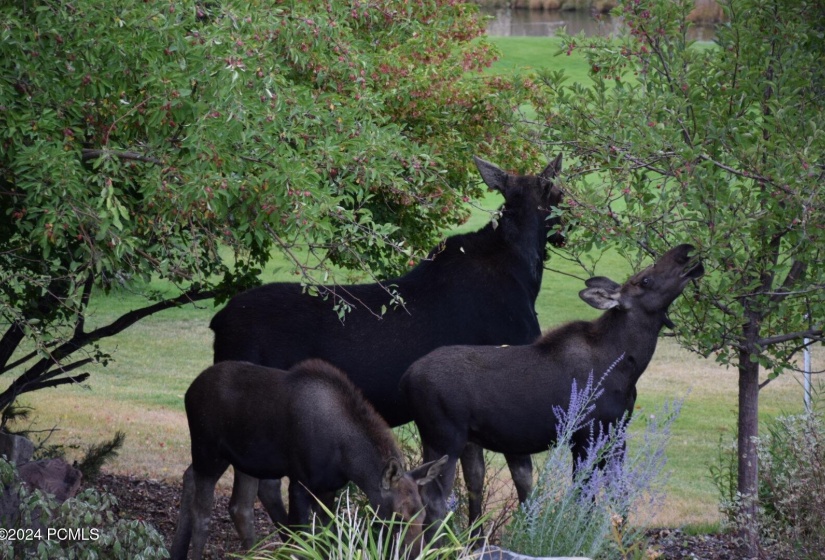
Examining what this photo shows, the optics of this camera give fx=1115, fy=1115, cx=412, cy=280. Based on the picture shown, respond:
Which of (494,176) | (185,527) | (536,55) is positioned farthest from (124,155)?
(536,55)

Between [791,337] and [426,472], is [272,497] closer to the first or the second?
[426,472]

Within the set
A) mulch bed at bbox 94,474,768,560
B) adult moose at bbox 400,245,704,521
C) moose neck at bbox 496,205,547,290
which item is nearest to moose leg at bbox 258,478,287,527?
mulch bed at bbox 94,474,768,560

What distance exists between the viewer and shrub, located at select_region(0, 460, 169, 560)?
5.84 metres

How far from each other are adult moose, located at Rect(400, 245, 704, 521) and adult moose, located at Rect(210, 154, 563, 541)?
0.68 m

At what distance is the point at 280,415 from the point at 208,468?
0.81 meters

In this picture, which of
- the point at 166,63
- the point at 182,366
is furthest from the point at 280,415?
the point at 182,366

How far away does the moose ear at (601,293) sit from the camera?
6746 mm

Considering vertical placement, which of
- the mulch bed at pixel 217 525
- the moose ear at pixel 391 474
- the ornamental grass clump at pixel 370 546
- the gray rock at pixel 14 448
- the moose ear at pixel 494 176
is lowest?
the mulch bed at pixel 217 525

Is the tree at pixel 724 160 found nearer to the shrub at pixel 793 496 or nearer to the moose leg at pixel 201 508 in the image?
the shrub at pixel 793 496

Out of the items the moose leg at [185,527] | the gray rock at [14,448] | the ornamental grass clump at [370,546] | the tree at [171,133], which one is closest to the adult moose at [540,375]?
the ornamental grass clump at [370,546]

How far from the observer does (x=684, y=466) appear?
13.8m

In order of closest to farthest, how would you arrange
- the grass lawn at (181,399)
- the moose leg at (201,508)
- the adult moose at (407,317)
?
the moose leg at (201,508) < the adult moose at (407,317) < the grass lawn at (181,399)

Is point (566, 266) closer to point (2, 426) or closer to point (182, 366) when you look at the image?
point (182, 366)

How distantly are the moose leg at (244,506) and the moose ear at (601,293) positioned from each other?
8.34 feet
